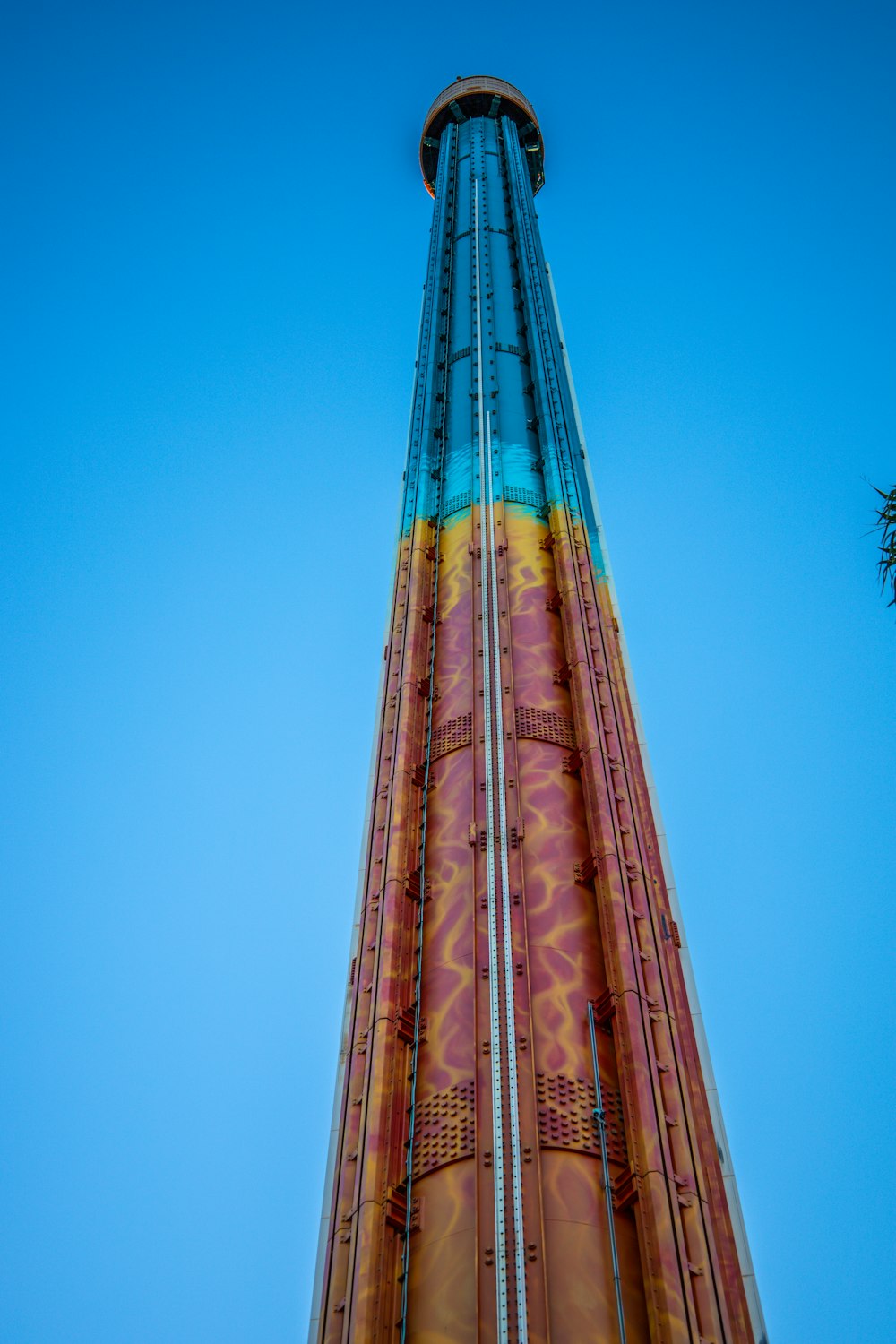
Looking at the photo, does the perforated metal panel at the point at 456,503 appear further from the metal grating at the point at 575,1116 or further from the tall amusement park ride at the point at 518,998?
the metal grating at the point at 575,1116

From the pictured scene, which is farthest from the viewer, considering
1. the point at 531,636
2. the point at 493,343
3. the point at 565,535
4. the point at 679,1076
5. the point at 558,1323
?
the point at 493,343

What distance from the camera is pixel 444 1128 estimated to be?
11562 millimetres

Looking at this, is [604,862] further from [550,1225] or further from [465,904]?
Answer: [550,1225]

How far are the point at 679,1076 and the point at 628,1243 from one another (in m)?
1.90

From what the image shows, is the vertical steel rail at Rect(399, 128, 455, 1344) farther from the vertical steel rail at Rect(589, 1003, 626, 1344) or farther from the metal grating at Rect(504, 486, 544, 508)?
the vertical steel rail at Rect(589, 1003, 626, 1344)

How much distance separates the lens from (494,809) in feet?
48.0

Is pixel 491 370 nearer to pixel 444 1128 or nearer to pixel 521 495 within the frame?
pixel 521 495

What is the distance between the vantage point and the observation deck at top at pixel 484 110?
43438 mm

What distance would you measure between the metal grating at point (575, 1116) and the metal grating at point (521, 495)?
12689mm

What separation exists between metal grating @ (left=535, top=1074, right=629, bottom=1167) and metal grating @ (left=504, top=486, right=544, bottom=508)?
12.7 m

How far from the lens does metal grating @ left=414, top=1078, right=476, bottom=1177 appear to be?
11.3 meters

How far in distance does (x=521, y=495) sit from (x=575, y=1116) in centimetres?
1341

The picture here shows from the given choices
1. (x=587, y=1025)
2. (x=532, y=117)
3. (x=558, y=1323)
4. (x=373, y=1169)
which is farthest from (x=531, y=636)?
(x=532, y=117)

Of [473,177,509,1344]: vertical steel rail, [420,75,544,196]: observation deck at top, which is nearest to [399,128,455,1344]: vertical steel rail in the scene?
[473,177,509,1344]: vertical steel rail
